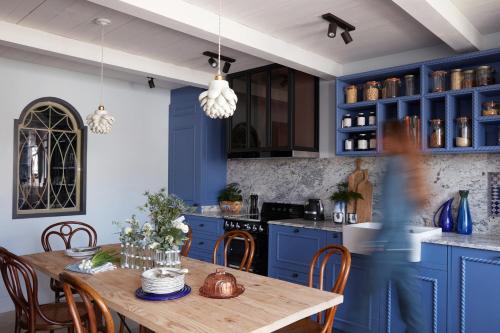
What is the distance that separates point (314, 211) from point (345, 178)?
0.46 m


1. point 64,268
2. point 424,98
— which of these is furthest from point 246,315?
point 424,98

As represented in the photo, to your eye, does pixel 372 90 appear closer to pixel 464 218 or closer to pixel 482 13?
pixel 482 13

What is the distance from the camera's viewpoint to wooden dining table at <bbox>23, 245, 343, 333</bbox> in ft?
5.35

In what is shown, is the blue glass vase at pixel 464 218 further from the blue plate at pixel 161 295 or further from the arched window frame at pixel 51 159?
the arched window frame at pixel 51 159

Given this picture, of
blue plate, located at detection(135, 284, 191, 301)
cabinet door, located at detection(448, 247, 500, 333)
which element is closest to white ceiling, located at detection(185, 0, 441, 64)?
cabinet door, located at detection(448, 247, 500, 333)

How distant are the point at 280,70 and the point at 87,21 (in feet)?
6.29

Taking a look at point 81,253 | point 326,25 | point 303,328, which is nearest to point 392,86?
point 326,25

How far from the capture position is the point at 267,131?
433 centimetres

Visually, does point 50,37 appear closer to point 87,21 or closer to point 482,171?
point 87,21

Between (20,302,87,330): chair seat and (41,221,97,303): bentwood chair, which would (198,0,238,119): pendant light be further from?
(41,221,97,303): bentwood chair

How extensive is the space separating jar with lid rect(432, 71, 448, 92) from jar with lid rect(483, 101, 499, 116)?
356mm

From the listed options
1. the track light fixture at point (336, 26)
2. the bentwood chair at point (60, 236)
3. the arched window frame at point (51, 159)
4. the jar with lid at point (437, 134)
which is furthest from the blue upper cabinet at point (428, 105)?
the arched window frame at point (51, 159)

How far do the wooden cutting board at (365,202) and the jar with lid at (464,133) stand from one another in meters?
0.94

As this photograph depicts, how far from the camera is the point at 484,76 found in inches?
122
